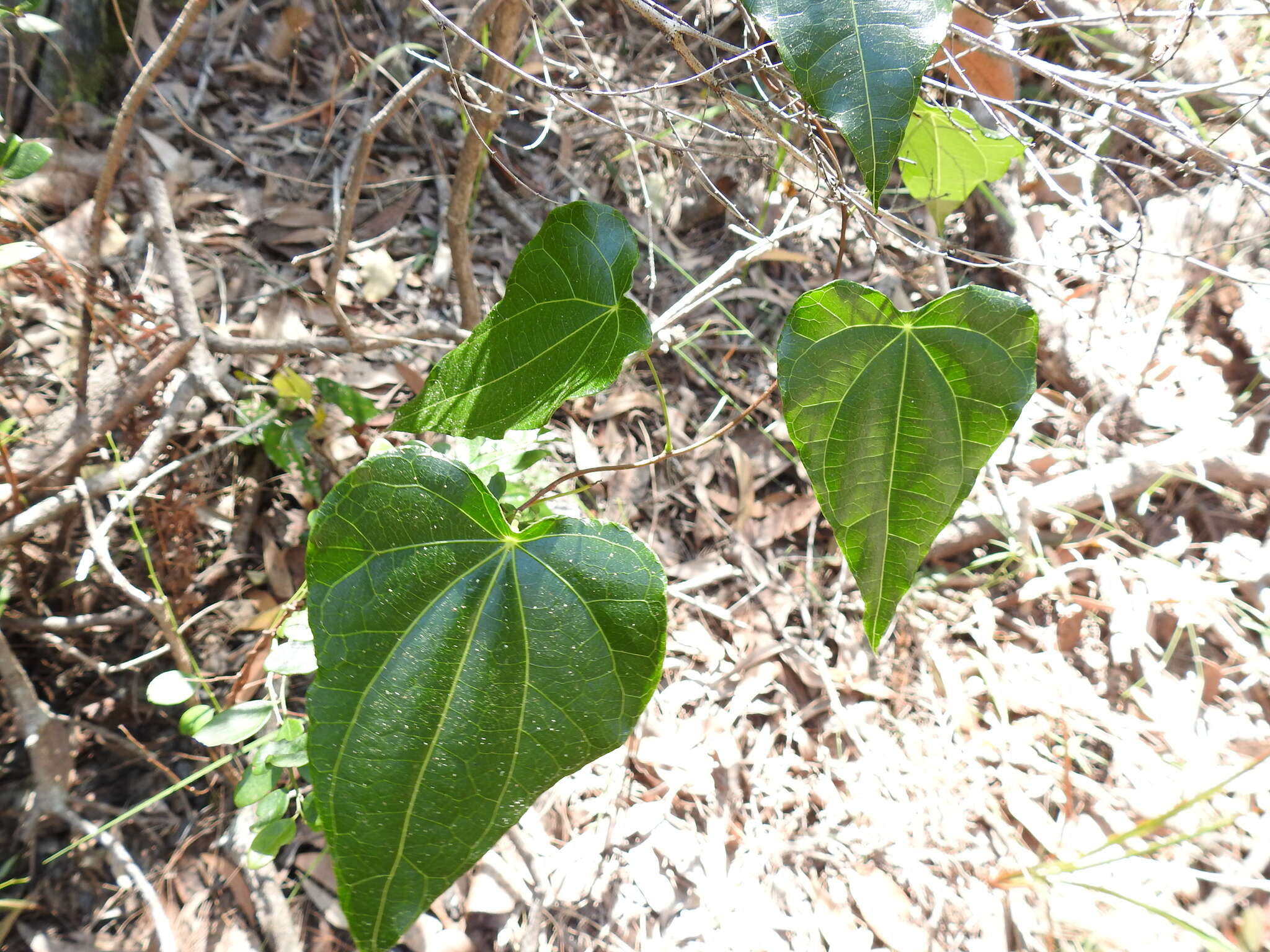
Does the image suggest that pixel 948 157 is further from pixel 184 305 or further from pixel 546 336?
pixel 184 305

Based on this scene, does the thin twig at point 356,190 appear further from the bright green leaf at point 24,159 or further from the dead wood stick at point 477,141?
the bright green leaf at point 24,159

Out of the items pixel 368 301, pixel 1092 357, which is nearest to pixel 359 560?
pixel 368 301

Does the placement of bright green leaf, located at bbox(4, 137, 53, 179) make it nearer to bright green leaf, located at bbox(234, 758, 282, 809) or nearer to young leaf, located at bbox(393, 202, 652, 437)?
young leaf, located at bbox(393, 202, 652, 437)

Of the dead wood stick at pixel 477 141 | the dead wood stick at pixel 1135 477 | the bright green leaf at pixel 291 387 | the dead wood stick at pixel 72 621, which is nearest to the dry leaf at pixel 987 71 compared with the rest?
the dead wood stick at pixel 1135 477

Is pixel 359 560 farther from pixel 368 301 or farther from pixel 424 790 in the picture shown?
pixel 368 301

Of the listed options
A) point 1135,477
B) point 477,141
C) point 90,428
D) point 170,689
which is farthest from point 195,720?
point 1135,477

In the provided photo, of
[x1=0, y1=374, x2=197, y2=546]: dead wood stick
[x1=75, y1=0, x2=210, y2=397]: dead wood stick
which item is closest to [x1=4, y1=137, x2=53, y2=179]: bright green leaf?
[x1=75, y1=0, x2=210, y2=397]: dead wood stick
